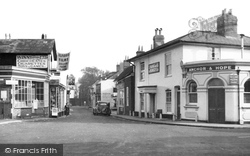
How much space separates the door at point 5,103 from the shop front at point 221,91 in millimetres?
14337

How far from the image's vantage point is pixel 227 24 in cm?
2555

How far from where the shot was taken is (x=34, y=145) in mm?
10562

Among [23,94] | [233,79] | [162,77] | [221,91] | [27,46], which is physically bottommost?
[23,94]

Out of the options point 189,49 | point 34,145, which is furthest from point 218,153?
point 189,49

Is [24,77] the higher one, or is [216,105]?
[24,77]

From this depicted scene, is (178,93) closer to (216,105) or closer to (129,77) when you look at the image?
(216,105)

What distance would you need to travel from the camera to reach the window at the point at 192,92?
2316cm

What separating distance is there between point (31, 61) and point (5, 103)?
313 inches

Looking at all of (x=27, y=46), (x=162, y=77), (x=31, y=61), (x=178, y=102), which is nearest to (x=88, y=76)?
(x=27, y=46)

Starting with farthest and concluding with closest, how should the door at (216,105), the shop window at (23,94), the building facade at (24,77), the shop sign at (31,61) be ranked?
the shop sign at (31,61)
the shop window at (23,94)
the building facade at (24,77)
the door at (216,105)

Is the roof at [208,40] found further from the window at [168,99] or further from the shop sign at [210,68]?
the window at [168,99]

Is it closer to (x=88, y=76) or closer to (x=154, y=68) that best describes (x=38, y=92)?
(x=154, y=68)

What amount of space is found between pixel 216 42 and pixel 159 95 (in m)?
6.82

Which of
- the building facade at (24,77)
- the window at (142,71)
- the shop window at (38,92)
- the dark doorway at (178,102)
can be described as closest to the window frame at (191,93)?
the dark doorway at (178,102)
